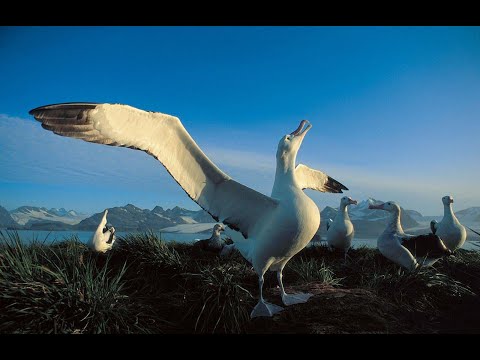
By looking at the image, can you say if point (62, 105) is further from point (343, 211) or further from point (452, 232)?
point (452, 232)

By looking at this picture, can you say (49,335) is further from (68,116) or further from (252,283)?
(252,283)

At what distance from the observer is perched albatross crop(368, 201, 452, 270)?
17.9ft

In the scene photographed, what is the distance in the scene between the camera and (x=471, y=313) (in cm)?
488

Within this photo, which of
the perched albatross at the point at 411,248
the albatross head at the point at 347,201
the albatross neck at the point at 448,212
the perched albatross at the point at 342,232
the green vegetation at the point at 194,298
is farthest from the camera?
the albatross neck at the point at 448,212

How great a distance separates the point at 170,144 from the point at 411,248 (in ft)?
13.0

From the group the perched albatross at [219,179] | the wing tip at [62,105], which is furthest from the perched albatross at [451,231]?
the wing tip at [62,105]

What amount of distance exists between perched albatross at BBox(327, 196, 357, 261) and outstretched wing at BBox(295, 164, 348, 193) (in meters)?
1.73

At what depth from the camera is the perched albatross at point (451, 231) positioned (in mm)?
7148

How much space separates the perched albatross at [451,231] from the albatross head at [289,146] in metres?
4.98

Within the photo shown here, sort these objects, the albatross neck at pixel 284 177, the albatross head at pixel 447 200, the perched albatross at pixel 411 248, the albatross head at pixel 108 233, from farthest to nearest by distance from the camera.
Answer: the albatross head at pixel 447 200
the albatross head at pixel 108 233
the perched albatross at pixel 411 248
the albatross neck at pixel 284 177

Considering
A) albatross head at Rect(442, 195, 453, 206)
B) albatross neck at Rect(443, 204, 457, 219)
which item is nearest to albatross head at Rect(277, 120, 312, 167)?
albatross neck at Rect(443, 204, 457, 219)

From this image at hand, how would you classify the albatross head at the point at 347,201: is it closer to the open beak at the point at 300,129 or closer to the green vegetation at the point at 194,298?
the green vegetation at the point at 194,298

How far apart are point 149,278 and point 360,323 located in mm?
2654
